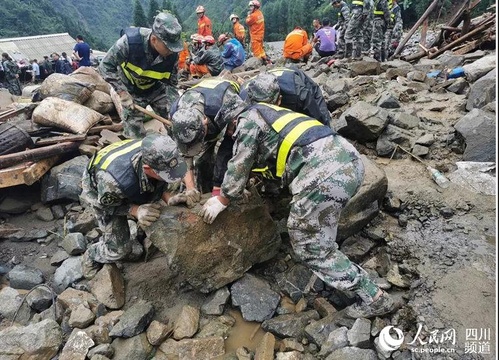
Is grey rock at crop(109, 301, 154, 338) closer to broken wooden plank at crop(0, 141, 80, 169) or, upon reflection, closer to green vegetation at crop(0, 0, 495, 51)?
broken wooden plank at crop(0, 141, 80, 169)

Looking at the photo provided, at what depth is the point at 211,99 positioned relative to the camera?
311 cm

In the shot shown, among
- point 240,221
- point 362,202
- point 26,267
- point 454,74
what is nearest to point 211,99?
point 240,221

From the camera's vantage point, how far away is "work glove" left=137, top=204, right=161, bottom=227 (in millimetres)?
2902

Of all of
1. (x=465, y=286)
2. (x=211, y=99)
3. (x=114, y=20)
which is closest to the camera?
(x=465, y=286)

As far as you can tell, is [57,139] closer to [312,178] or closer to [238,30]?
[312,178]

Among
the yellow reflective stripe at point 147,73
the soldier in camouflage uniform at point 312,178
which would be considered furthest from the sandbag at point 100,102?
the soldier in camouflage uniform at point 312,178

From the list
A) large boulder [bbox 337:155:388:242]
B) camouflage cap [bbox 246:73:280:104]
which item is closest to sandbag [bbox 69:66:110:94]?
camouflage cap [bbox 246:73:280:104]

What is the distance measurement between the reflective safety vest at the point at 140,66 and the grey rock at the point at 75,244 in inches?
78.3

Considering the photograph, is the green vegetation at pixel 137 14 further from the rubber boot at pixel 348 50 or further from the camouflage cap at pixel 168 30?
the camouflage cap at pixel 168 30

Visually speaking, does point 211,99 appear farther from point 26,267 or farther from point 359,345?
point 26,267

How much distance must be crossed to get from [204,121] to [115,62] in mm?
2282

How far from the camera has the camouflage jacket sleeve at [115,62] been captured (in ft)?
14.5

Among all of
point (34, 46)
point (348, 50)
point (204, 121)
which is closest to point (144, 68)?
point (204, 121)

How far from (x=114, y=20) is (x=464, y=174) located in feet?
319
